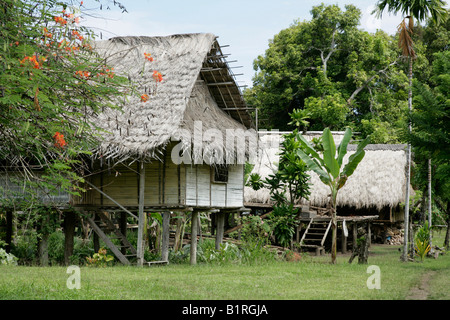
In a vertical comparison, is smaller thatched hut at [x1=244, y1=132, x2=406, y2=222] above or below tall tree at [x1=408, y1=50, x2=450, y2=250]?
below

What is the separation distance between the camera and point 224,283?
9.14 metres

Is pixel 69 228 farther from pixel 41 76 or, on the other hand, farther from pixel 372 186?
pixel 372 186

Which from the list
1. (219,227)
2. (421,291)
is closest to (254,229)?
(219,227)

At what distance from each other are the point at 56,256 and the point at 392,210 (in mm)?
13014

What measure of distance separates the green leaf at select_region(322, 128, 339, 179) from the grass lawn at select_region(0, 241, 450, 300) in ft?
7.29

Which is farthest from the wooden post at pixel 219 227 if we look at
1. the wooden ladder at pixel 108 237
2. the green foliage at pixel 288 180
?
the wooden ladder at pixel 108 237

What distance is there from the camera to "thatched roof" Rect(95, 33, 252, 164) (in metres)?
12.1

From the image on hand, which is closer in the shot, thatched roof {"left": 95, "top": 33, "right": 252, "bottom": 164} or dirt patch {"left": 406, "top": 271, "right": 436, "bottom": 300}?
dirt patch {"left": 406, "top": 271, "right": 436, "bottom": 300}

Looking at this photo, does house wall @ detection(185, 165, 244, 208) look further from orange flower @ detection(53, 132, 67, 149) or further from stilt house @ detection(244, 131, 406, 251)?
orange flower @ detection(53, 132, 67, 149)

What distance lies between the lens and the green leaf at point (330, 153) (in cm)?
1275

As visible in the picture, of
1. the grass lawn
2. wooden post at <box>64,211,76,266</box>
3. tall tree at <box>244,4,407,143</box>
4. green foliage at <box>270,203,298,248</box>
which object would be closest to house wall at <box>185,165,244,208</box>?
green foliage at <box>270,203,298,248</box>

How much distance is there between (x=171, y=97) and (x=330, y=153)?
3870mm
